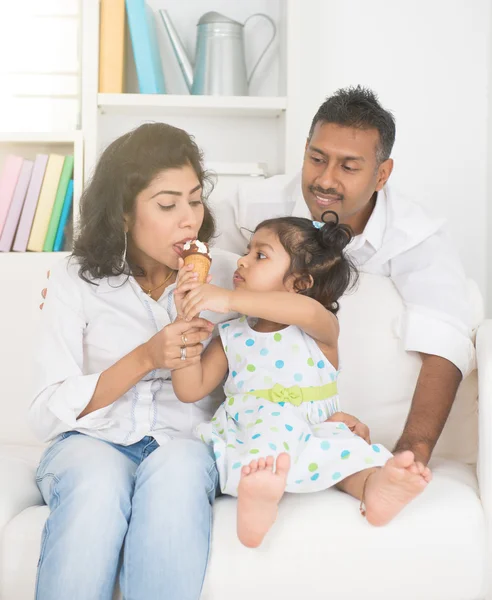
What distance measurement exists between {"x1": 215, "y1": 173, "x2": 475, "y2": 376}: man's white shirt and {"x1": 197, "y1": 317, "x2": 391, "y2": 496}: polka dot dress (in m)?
0.30

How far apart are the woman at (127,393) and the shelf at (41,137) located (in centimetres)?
91

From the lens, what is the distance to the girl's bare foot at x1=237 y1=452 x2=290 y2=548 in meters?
1.37

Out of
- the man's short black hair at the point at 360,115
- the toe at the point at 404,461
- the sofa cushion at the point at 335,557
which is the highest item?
the man's short black hair at the point at 360,115

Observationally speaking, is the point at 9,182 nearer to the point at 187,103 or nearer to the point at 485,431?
the point at 187,103

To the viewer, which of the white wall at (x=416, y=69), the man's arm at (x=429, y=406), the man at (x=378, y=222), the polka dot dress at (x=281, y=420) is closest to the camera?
the polka dot dress at (x=281, y=420)

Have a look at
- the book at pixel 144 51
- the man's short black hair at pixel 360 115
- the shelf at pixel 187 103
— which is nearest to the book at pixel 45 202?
the shelf at pixel 187 103

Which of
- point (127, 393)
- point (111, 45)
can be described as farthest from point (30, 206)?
point (127, 393)

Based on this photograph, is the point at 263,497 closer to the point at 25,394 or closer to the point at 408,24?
the point at 25,394

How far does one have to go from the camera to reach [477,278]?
296 centimetres

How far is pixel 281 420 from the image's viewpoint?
1.56 metres

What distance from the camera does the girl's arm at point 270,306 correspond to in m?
1.55

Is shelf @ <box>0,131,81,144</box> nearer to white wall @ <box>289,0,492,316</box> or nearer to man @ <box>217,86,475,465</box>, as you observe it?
man @ <box>217,86,475,465</box>

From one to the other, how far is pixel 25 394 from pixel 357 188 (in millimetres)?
981

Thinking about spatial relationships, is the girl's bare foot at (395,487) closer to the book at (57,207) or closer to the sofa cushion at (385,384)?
the sofa cushion at (385,384)
